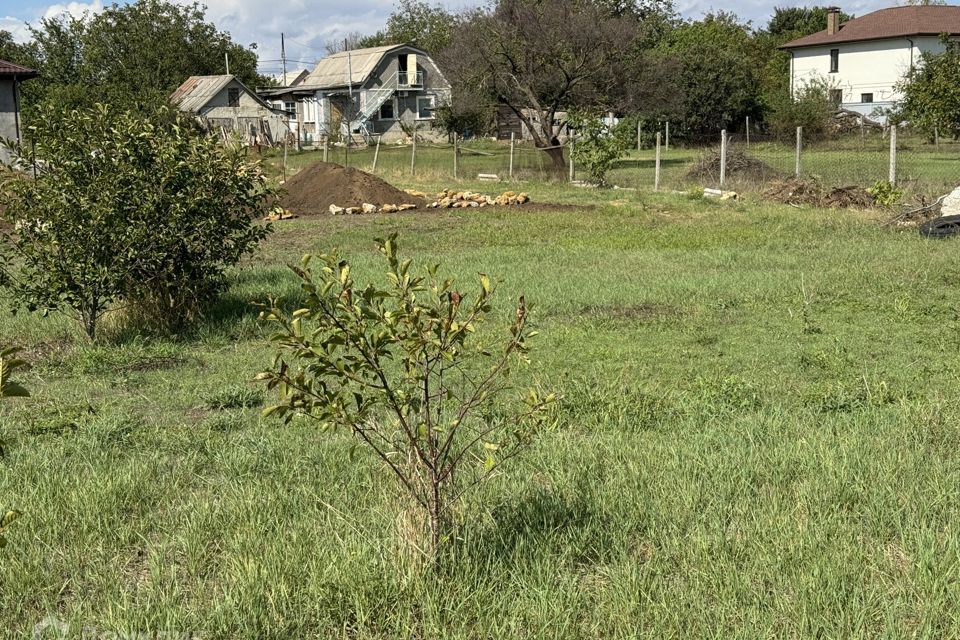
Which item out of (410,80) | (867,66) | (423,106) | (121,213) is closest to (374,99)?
(410,80)

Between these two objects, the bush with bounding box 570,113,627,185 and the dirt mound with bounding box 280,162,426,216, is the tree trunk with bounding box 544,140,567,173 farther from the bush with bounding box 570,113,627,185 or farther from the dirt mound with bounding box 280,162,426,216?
the dirt mound with bounding box 280,162,426,216

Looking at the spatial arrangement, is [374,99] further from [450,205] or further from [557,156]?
[450,205]

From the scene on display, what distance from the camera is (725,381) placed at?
21.1 ft

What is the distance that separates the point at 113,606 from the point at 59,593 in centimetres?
32

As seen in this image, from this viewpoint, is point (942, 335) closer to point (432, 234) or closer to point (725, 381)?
point (725, 381)

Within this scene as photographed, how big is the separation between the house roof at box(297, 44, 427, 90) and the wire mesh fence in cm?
2168

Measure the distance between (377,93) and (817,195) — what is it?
5005 cm

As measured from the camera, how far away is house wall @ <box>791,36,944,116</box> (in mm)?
53844

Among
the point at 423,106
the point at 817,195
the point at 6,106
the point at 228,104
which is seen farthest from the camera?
the point at 423,106

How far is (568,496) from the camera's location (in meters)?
4.25

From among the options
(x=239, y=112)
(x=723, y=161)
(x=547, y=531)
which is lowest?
(x=547, y=531)

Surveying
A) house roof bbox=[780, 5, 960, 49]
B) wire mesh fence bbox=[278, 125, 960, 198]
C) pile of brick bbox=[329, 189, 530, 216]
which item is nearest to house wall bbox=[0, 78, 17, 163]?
wire mesh fence bbox=[278, 125, 960, 198]

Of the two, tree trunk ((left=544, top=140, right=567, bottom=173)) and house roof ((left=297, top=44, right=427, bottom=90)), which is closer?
tree trunk ((left=544, top=140, right=567, bottom=173))

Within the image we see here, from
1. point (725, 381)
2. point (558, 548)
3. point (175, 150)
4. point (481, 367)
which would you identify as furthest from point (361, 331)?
point (175, 150)
